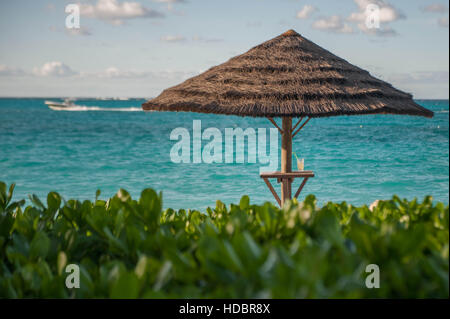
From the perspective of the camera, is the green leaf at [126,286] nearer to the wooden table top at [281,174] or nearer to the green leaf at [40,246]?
the green leaf at [40,246]

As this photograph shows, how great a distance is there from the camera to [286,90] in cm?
538

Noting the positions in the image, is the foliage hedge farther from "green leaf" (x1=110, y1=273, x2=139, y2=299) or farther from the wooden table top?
the wooden table top

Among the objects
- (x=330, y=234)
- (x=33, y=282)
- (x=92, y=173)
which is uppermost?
(x=330, y=234)

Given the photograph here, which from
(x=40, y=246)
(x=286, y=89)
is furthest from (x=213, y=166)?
(x=40, y=246)

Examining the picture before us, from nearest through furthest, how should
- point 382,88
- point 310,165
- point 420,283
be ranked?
point 420,283 < point 382,88 < point 310,165

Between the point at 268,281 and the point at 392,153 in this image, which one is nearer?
the point at 268,281

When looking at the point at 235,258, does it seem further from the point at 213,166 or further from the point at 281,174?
the point at 213,166

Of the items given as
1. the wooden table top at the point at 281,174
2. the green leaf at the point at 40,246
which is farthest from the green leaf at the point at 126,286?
the wooden table top at the point at 281,174

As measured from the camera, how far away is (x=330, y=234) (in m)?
1.41

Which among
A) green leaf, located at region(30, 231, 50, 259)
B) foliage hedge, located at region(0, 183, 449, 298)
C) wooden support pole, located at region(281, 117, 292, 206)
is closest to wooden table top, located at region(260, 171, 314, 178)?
wooden support pole, located at region(281, 117, 292, 206)

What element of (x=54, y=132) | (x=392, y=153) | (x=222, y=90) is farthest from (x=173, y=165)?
(x=54, y=132)

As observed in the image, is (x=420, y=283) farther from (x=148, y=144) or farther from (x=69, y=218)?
(x=148, y=144)

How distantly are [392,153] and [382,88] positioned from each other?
51.4 ft

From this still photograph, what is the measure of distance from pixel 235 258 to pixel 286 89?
173 inches
